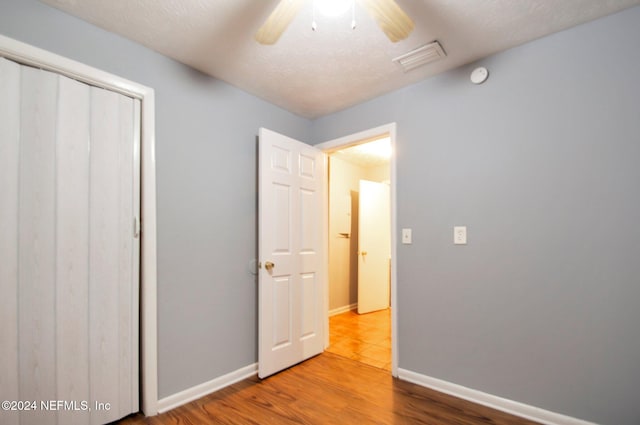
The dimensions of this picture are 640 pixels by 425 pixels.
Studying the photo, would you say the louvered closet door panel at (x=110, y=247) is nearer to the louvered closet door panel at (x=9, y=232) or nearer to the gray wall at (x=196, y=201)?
the gray wall at (x=196, y=201)

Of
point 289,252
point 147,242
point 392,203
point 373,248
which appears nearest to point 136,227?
point 147,242

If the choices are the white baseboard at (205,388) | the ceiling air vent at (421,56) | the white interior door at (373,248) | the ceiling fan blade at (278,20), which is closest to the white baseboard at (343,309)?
the white interior door at (373,248)

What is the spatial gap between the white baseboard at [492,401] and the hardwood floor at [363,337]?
0.98ft

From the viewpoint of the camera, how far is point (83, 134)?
1.70 m

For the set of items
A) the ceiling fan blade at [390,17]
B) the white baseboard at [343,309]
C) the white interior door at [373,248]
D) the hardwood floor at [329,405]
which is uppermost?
the ceiling fan blade at [390,17]

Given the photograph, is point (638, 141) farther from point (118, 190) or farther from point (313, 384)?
point (118, 190)

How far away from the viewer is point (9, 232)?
1469 mm

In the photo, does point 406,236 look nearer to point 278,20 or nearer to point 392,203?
point 392,203

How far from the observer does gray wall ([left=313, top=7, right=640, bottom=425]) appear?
164 cm

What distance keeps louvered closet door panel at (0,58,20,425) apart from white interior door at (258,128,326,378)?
1.39m

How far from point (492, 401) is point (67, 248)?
8.96 ft

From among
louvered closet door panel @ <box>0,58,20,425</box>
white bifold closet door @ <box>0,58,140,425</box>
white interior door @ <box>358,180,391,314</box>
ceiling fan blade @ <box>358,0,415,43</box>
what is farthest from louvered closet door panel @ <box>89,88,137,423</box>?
white interior door @ <box>358,180,391,314</box>

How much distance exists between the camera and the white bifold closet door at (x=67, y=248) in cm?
148

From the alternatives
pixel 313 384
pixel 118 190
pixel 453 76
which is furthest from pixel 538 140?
pixel 118 190
